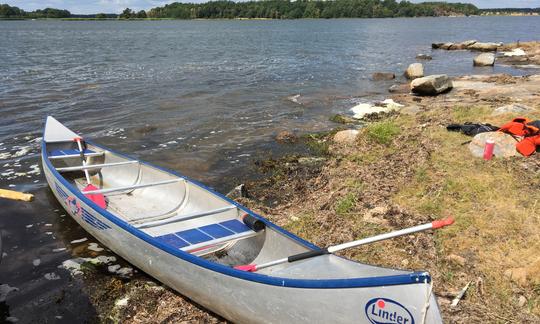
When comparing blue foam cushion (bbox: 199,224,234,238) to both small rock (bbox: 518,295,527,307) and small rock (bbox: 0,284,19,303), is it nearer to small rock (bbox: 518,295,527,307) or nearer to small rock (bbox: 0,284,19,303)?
small rock (bbox: 0,284,19,303)

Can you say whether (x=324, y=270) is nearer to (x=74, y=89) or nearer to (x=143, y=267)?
(x=143, y=267)

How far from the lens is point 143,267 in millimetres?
7289

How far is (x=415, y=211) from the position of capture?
329 inches

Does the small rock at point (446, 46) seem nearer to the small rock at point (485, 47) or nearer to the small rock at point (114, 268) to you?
the small rock at point (485, 47)

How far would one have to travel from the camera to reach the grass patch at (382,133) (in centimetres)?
1286

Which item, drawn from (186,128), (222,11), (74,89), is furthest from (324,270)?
(222,11)

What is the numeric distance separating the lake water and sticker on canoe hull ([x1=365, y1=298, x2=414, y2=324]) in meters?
4.74

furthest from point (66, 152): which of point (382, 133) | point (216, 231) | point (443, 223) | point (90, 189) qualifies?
point (443, 223)

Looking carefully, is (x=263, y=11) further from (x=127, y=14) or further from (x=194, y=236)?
A: (x=194, y=236)

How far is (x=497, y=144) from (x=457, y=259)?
4.66 metres

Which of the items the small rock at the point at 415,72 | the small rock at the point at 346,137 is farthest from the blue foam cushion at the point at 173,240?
the small rock at the point at 415,72

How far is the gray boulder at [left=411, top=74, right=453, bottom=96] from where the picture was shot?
2238 cm

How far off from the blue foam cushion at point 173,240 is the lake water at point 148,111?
1628mm

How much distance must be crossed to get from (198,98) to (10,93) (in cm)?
1088
